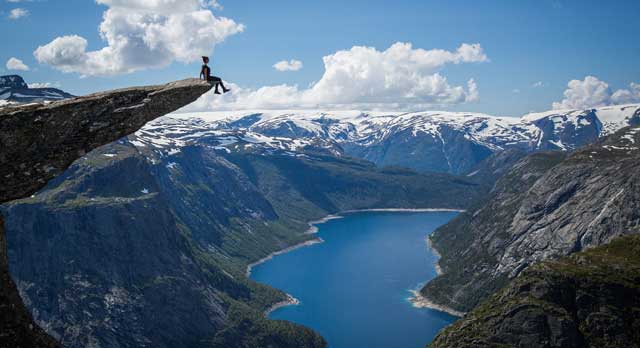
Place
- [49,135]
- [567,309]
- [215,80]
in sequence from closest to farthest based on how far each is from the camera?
1. [49,135]
2. [215,80]
3. [567,309]

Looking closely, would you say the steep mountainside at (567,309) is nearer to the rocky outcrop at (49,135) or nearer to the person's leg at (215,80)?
the person's leg at (215,80)

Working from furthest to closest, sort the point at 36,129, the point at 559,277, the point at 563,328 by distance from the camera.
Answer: the point at 559,277, the point at 563,328, the point at 36,129

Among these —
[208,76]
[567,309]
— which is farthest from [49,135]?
[567,309]

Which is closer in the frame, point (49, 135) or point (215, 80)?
point (49, 135)

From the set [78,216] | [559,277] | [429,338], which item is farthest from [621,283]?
[78,216]

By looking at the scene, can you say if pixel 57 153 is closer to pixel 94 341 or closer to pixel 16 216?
pixel 94 341

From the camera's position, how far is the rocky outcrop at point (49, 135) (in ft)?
55.7

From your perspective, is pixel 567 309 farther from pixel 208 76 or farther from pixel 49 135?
pixel 49 135

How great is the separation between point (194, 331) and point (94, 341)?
114 ft

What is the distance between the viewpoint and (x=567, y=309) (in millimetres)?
103688

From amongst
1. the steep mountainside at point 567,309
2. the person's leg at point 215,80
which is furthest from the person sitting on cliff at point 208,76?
the steep mountainside at point 567,309

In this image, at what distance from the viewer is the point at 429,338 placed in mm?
190875

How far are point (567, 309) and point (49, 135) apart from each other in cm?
10628

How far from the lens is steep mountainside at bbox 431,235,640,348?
312 feet
